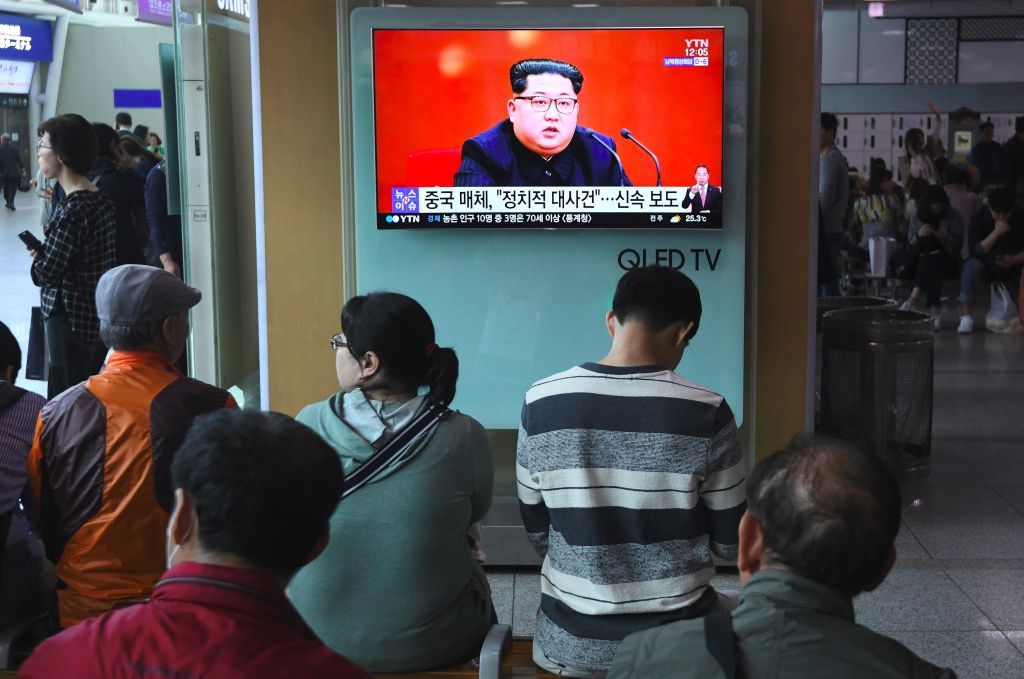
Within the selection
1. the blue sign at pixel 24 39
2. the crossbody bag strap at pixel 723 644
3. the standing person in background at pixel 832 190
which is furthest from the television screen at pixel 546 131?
the blue sign at pixel 24 39

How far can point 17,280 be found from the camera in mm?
12625

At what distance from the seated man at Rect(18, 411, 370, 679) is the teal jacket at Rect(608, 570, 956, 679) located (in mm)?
390

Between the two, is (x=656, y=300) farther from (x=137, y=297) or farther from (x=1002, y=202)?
(x=1002, y=202)

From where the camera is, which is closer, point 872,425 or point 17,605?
point 17,605

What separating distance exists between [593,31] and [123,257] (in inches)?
111

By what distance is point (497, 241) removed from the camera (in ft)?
14.1

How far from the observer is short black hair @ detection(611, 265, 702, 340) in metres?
2.44

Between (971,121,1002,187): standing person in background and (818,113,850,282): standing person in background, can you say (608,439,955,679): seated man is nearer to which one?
(818,113,850,282): standing person in background

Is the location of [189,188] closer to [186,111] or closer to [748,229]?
[186,111]

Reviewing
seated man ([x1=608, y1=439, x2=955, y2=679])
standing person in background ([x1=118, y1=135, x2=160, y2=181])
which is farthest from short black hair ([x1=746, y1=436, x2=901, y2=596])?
standing person in background ([x1=118, y1=135, x2=160, y2=181])

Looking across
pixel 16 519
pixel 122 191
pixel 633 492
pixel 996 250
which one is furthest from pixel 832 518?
pixel 996 250

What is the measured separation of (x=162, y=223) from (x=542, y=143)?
9.28 feet

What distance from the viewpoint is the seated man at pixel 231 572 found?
127 cm

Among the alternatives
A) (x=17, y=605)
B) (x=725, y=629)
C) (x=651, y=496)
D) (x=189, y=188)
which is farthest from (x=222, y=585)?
(x=189, y=188)
